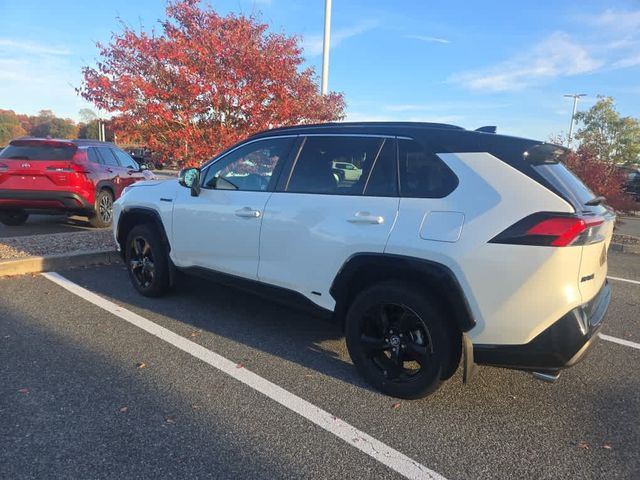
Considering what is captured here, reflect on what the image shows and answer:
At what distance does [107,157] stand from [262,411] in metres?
7.98

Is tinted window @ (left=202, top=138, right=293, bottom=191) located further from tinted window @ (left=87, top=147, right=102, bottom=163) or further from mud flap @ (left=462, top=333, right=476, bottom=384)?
tinted window @ (left=87, top=147, right=102, bottom=163)

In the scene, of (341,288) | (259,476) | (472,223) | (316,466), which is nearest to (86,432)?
(259,476)

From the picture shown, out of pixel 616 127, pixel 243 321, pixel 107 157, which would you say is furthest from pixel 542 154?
pixel 616 127

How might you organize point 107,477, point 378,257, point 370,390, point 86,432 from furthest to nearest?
point 370,390 < point 378,257 < point 86,432 < point 107,477

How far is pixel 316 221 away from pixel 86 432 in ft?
6.38

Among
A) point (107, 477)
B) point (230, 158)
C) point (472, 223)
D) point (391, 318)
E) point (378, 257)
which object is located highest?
point (230, 158)

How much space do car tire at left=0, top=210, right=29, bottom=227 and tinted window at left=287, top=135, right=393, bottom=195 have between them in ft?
24.3

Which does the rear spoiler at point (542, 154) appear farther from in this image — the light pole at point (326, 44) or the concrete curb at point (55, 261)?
the light pole at point (326, 44)

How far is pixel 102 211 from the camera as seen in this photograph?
29.6ft

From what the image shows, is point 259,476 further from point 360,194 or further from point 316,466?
point 360,194

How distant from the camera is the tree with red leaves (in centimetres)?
827

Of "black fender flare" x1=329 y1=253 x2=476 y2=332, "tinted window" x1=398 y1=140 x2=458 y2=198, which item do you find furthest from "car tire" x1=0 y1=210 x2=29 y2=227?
"tinted window" x1=398 y1=140 x2=458 y2=198

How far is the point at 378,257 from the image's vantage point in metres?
3.14

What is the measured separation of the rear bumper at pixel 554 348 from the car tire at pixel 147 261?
3.32m
